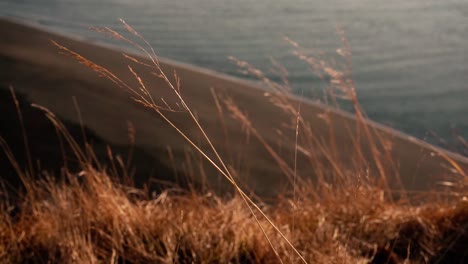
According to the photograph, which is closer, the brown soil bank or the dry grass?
the dry grass

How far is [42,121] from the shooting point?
14.7ft

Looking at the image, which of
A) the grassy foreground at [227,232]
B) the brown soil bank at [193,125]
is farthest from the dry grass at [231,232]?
the brown soil bank at [193,125]

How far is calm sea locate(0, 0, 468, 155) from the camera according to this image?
205 inches

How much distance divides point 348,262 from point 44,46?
4.96 meters

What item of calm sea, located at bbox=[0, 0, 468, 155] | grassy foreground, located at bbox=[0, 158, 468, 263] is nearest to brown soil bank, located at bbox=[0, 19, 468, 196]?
calm sea, located at bbox=[0, 0, 468, 155]

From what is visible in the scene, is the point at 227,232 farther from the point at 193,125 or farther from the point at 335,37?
the point at 335,37

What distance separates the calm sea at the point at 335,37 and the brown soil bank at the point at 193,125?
1.09 feet

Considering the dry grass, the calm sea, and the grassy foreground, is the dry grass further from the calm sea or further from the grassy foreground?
the calm sea

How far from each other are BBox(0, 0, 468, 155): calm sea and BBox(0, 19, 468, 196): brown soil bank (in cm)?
33

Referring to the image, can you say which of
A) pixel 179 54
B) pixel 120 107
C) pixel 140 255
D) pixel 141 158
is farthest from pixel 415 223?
pixel 179 54

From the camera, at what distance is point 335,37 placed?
682 centimetres

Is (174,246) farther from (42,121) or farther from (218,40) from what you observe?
(218,40)

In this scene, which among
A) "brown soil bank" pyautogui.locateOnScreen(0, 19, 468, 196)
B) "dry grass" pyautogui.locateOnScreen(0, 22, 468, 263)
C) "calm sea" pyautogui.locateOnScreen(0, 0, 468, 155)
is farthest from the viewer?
"calm sea" pyautogui.locateOnScreen(0, 0, 468, 155)

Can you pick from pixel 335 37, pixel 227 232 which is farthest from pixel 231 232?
pixel 335 37
